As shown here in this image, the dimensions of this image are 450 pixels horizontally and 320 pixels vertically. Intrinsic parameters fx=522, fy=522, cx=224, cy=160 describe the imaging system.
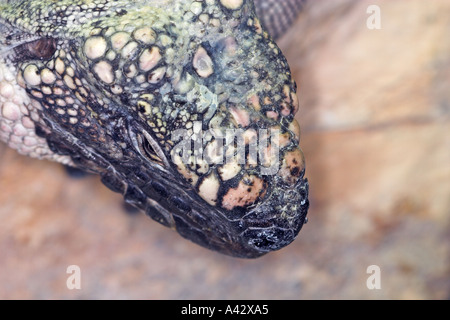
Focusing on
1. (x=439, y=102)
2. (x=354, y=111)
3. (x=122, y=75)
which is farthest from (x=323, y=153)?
(x=122, y=75)

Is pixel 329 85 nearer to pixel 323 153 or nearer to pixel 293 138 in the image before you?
pixel 323 153

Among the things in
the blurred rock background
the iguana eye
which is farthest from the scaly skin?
the blurred rock background

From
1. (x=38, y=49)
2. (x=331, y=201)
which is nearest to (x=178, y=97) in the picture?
(x=38, y=49)

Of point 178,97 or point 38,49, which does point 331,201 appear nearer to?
point 178,97

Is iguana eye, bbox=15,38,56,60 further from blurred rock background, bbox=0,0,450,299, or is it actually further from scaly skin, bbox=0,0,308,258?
blurred rock background, bbox=0,0,450,299

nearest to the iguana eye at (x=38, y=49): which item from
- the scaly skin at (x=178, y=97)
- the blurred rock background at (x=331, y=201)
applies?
the scaly skin at (x=178, y=97)
